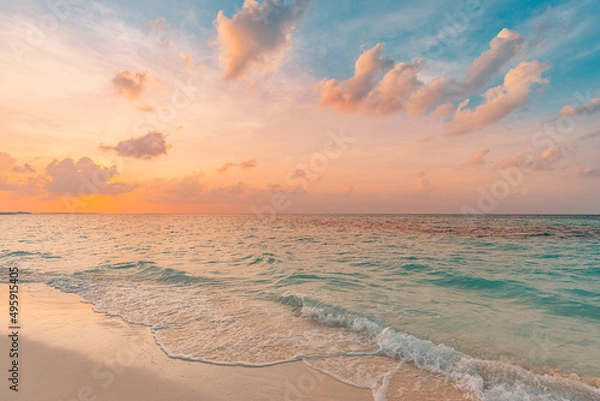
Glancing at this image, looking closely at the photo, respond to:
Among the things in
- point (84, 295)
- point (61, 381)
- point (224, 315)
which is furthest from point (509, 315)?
point (84, 295)

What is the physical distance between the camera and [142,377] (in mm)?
6219

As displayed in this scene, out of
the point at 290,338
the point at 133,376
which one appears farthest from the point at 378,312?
the point at 133,376

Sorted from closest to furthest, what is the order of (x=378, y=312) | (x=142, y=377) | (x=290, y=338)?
(x=142, y=377) → (x=290, y=338) → (x=378, y=312)

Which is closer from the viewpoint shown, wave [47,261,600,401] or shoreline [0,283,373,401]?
shoreline [0,283,373,401]

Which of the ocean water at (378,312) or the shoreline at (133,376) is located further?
the ocean water at (378,312)

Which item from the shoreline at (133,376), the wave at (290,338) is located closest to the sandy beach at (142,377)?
the shoreline at (133,376)

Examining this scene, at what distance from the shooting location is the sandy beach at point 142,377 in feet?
18.5

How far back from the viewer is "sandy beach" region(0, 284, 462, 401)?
18.5 ft

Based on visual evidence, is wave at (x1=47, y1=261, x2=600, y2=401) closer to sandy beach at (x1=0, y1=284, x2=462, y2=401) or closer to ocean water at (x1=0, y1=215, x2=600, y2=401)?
ocean water at (x1=0, y1=215, x2=600, y2=401)

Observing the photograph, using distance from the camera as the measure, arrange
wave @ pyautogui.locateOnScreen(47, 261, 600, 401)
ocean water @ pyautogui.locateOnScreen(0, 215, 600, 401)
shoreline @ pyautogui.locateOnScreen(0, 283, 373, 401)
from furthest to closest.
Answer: ocean water @ pyautogui.locateOnScreen(0, 215, 600, 401), wave @ pyautogui.locateOnScreen(47, 261, 600, 401), shoreline @ pyautogui.locateOnScreen(0, 283, 373, 401)

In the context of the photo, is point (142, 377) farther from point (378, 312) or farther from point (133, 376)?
point (378, 312)

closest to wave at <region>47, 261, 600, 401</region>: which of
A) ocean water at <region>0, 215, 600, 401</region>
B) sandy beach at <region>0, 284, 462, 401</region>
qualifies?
ocean water at <region>0, 215, 600, 401</region>

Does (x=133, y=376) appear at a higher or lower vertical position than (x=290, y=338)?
higher

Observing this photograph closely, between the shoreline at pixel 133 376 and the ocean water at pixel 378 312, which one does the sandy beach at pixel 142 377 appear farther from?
the ocean water at pixel 378 312
